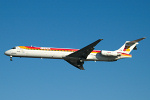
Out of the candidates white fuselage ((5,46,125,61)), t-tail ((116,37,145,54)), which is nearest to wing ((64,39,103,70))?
white fuselage ((5,46,125,61))

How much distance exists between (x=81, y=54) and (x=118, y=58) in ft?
18.3

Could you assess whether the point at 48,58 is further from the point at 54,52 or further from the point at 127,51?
the point at 127,51

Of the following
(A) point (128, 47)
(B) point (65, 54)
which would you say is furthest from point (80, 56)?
(A) point (128, 47)

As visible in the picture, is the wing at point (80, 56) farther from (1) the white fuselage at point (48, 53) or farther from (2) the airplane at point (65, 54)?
(1) the white fuselage at point (48, 53)

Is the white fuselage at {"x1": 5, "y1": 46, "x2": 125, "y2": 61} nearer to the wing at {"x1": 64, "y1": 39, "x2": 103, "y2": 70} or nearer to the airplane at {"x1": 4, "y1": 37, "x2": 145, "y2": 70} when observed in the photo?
the airplane at {"x1": 4, "y1": 37, "x2": 145, "y2": 70}

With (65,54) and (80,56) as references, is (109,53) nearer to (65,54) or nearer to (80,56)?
(80,56)

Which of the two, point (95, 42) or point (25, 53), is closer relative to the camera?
point (95, 42)

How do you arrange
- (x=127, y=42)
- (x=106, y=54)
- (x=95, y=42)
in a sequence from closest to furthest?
(x=95, y=42) < (x=106, y=54) < (x=127, y=42)

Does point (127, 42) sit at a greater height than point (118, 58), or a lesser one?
greater

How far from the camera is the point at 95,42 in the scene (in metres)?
33.2

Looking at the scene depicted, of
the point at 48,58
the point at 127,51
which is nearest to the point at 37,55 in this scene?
the point at 48,58

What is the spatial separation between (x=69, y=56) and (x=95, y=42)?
5082 mm

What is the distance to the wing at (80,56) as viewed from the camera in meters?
34.7

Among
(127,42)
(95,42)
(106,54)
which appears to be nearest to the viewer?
(95,42)
